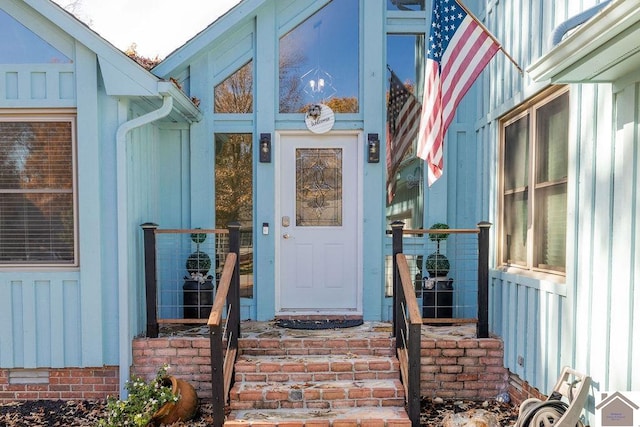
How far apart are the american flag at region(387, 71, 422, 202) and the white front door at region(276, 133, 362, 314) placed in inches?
15.7

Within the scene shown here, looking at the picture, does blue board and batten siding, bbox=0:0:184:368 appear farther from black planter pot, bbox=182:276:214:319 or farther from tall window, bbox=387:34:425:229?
tall window, bbox=387:34:425:229

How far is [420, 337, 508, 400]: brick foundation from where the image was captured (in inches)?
164

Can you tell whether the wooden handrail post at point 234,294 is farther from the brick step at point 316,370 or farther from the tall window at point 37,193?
the tall window at point 37,193

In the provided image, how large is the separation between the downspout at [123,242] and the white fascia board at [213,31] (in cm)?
102

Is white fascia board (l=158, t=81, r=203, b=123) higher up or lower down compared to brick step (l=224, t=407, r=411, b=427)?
higher up

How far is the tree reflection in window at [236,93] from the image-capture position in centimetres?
514

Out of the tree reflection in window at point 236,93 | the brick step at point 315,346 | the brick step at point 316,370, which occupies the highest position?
the tree reflection in window at point 236,93

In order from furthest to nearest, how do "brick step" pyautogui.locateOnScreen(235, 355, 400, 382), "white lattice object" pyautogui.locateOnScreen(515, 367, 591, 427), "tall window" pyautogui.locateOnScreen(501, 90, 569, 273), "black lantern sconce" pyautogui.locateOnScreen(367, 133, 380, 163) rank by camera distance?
"black lantern sconce" pyautogui.locateOnScreen(367, 133, 380, 163)
"brick step" pyautogui.locateOnScreen(235, 355, 400, 382)
"tall window" pyautogui.locateOnScreen(501, 90, 569, 273)
"white lattice object" pyautogui.locateOnScreen(515, 367, 591, 427)

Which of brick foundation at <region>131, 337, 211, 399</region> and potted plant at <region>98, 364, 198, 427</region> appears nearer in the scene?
potted plant at <region>98, 364, 198, 427</region>

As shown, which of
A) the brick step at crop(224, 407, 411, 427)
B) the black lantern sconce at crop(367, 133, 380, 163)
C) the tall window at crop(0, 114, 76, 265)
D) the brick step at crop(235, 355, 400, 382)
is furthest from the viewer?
the black lantern sconce at crop(367, 133, 380, 163)

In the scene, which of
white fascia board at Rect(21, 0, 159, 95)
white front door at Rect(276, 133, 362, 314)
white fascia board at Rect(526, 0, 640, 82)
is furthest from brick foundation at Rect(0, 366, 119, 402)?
white fascia board at Rect(526, 0, 640, 82)

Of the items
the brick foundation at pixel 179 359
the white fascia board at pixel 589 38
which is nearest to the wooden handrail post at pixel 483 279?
the white fascia board at pixel 589 38

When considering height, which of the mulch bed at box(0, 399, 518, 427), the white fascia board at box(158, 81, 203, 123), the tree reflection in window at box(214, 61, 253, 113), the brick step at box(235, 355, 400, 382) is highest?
the tree reflection in window at box(214, 61, 253, 113)

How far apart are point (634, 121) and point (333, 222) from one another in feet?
10.3
